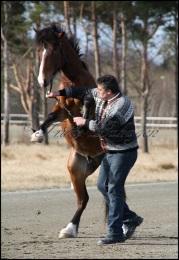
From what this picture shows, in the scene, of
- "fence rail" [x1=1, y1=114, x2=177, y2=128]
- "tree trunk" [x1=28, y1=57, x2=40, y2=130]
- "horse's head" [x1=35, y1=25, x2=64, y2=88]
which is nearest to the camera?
"horse's head" [x1=35, y1=25, x2=64, y2=88]

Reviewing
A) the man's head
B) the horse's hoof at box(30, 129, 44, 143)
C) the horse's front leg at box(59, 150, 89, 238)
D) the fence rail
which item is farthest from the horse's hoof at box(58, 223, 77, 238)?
the fence rail

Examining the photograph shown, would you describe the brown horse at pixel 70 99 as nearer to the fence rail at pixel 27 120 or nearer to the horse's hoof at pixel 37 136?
the horse's hoof at pixel 37 136

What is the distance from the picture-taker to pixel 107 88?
638cm

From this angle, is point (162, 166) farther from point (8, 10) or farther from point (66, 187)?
point (8, 10)

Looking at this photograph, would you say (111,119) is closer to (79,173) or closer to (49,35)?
(79,173)

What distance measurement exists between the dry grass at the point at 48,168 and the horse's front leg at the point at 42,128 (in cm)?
1196

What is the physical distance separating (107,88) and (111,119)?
301mm

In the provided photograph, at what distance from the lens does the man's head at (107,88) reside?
249 inches

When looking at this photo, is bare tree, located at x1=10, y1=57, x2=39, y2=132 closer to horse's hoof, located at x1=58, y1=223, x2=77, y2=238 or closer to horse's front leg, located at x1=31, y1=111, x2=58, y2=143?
horse's front leg, located at x1=31, y1=111, x2=58, y2=143

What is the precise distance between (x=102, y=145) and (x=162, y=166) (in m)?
17.7

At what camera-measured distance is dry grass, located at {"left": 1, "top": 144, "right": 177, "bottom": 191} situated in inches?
768

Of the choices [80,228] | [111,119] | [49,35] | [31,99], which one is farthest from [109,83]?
[31,99]

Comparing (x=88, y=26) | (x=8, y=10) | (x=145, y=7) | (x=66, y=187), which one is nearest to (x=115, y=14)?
(x=88, y=26)

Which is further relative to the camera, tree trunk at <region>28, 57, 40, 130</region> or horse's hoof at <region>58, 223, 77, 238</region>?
horse's hoof at <region>58, 223, 77, 238</region>
